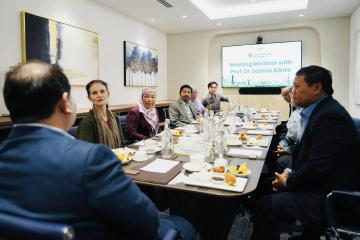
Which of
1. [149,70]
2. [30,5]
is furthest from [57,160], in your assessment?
[149,70]

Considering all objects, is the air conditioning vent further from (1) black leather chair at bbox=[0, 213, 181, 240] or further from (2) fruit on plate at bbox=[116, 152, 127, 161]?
(1) black leather chair at bbox=[0, 213, 181, 240]

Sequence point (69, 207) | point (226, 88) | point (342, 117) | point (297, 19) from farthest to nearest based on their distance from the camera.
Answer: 1. point (226, 88)
2. point (297, 19)
3. point (342, 117)
4. point (69, 207)

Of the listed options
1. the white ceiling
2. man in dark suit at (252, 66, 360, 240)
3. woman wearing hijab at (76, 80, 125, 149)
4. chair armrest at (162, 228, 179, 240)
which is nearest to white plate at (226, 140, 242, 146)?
man in dark suit at (252, 66, 360, 240)

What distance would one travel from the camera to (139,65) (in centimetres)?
604

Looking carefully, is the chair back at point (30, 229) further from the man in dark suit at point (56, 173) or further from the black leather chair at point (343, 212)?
the black leather chair at point (343, 212)

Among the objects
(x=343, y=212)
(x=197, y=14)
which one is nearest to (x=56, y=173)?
(x=343, y=212)

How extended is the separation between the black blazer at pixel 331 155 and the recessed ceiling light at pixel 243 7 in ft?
14.5

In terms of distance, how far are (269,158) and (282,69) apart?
417 cm

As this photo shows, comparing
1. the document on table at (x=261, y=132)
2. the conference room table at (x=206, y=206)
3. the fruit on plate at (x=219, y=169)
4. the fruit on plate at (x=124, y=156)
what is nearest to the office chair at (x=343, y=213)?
the conference room table at (x=206, y=206)

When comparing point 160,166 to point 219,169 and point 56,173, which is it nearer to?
point 219,169

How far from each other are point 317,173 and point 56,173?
4.27ft

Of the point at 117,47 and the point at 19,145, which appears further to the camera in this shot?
the point at 117,47

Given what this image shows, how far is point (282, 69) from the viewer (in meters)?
6.52

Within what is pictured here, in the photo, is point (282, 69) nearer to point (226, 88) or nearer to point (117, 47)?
point (226, 88)
